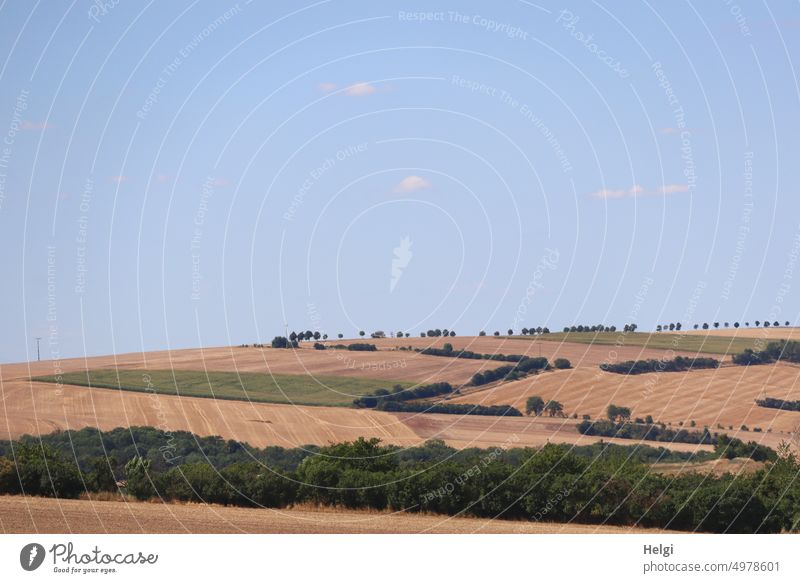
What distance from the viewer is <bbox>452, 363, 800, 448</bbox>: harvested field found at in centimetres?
8288

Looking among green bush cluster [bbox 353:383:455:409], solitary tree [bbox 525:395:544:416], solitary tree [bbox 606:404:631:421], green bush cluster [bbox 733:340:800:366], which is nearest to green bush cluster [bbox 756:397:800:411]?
green bush cluster [bbox 733:340:800:366]

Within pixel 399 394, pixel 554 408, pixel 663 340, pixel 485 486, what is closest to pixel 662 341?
pixel 663 340

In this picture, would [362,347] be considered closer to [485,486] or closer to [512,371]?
[512,371]

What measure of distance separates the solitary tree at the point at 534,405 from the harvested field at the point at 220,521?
1571 inches

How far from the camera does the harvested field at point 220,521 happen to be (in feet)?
120

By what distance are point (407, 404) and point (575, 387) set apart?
1535 centimetres

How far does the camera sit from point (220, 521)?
130 feet

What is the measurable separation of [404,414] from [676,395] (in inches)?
926

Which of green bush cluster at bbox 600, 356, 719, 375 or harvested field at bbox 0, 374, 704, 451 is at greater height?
green bush cluster at bbox 600, 356, 719, 375

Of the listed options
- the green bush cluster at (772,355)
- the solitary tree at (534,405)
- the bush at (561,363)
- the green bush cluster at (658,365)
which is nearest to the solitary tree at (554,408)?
the solitary tree at (534,405)

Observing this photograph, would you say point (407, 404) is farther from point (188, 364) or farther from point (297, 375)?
point (188, 364)

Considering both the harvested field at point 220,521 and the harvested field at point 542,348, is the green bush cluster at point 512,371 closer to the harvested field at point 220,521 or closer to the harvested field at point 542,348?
the harvested field at point 542,348

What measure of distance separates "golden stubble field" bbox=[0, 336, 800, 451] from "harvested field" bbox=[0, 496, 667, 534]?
24.6 m

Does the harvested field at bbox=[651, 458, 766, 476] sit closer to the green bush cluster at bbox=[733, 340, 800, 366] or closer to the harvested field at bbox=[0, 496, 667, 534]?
the harvested field at bbox=[0, 496, 667, 534]
